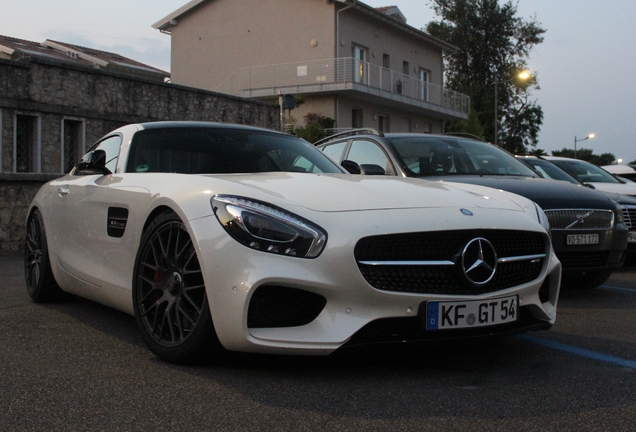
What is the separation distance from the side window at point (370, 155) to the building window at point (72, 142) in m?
11.7

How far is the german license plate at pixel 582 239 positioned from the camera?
20.9ft

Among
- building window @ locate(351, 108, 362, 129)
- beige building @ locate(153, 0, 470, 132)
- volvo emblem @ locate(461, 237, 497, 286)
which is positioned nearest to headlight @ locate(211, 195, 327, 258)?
volvo emblem @ locate(461, 237, 497, 286)

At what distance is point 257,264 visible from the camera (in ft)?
11.1

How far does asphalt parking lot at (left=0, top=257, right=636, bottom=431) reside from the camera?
115 inches

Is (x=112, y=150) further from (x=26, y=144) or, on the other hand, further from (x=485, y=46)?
(x=485, y=46)

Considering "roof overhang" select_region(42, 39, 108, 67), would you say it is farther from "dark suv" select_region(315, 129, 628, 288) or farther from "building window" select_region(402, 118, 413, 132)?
"dark suv" select_region(315, 129, 628, 288)

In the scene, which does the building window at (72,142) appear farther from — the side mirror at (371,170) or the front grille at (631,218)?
the side mirror at (371,170)

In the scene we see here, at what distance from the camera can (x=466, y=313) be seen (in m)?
3.58

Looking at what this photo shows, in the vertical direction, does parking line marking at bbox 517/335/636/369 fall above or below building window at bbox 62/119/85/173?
below

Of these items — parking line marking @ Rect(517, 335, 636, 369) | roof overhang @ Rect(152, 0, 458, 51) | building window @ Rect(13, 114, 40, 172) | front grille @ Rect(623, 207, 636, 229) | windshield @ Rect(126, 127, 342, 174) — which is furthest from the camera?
roof overhang @ Rect(152, 0, 458, 51)

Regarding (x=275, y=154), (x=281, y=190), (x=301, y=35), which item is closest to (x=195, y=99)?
(x=301, y=35)

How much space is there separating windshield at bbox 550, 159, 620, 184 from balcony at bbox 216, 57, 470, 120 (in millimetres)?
19487

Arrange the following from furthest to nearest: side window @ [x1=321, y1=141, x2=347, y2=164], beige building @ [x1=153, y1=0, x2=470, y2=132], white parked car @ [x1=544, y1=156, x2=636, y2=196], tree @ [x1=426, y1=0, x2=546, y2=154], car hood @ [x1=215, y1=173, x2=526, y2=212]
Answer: tree @ [x1=426, y1=0, x2=546, y2=154] < beige building @ [x1=153, y1=0, x2=470, y2=132] < white parked car @ [x1=544, y1=156, x2=636, y2=196] < side window @ [x1=321, y1=141, x2=347, y2=164] < car hood @ [x1=215, y1=173, x2=526, y2=212]

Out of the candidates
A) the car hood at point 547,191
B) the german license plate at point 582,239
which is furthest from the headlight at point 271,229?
the german license plate at point 582,239
